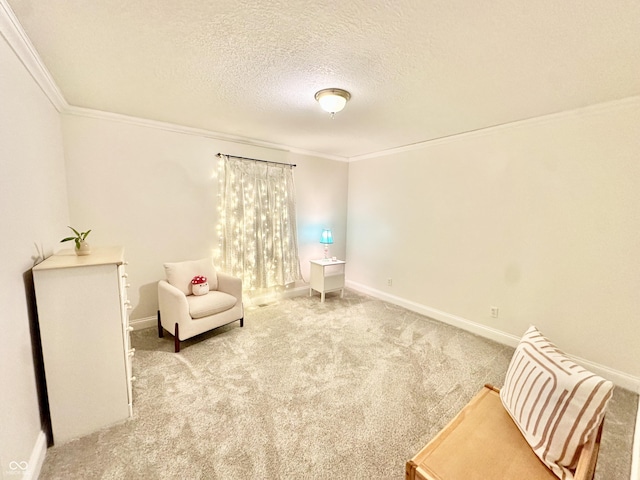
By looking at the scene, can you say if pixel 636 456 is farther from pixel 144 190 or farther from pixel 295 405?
pixel 144 190

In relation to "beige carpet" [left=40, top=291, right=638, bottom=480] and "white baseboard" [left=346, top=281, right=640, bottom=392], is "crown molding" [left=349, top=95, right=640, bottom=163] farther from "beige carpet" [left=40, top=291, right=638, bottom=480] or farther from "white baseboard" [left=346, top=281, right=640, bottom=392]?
"beige carpet" [left=40, top=291, right=638, bottom=480]

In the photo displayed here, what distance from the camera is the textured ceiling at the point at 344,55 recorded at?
1310 mm

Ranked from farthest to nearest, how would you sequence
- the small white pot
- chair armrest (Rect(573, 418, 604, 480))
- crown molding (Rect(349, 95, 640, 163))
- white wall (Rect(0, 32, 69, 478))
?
the small white pot < crown molding (Rect(349, 95, 640, 163)) < white wall (Rect(0, 32, 69, 478)) < chair armrest (Rect(573, 418, 604, 480))

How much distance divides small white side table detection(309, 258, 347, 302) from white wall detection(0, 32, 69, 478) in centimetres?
301

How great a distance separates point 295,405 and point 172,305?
1566 millimetres

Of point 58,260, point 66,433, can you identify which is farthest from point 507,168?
point 66,433

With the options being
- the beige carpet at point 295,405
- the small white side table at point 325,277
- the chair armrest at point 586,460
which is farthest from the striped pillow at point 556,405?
the small white side table at point 325,277

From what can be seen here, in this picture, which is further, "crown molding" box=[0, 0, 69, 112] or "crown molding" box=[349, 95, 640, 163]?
"crown molding" box=[349, 95, 640, 163]

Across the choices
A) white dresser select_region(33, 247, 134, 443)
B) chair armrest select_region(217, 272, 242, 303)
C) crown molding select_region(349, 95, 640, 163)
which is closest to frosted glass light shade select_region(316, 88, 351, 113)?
crown molding select_region(349, 95, 640, 163)

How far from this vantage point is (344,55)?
168 centimetres

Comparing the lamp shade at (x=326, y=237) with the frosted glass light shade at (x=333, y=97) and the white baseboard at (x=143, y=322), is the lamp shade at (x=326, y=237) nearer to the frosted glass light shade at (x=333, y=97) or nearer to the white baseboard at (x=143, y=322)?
the frosted glass light shade at (x=333, y=97)

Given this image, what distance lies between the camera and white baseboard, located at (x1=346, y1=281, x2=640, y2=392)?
220 centimetres

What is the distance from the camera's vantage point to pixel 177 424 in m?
1.74

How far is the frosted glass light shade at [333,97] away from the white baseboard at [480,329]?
9.40 feet
